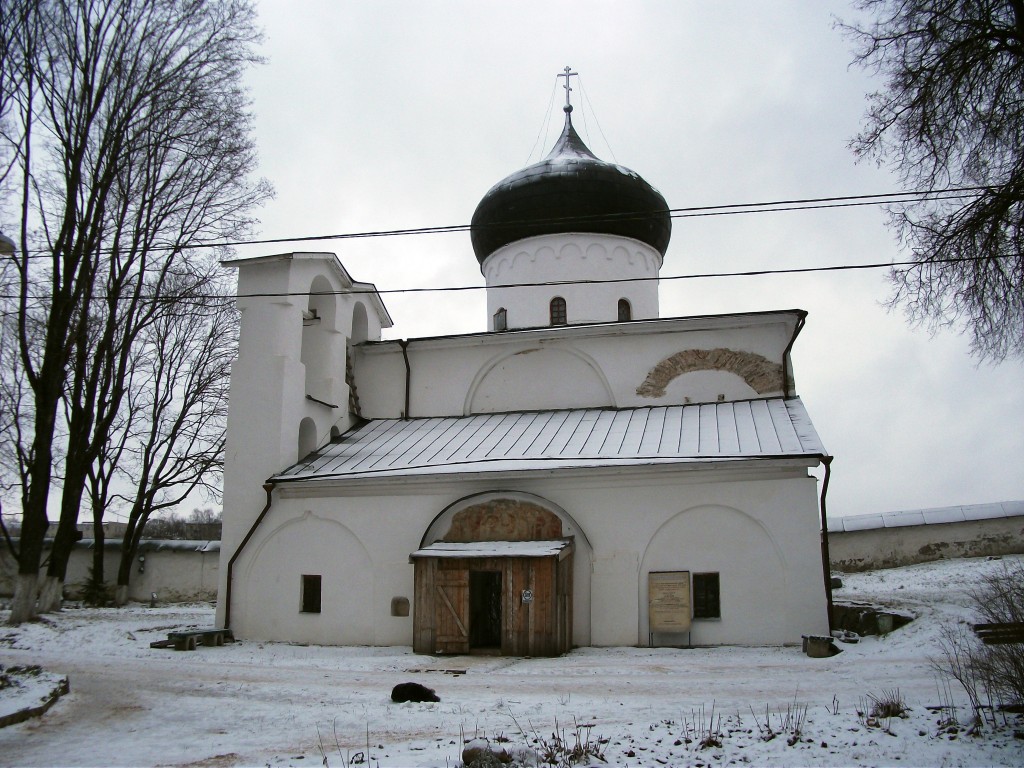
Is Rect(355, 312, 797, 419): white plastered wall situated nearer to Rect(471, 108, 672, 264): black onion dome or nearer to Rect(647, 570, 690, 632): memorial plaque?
Rect(471, 108, 672, 264): black onion dome

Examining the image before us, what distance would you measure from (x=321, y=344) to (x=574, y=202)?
657 centimetres

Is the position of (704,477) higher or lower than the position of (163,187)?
lower

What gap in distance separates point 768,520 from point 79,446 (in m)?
12.4

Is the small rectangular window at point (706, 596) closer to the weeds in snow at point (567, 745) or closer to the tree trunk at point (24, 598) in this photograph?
the weeds in snow at point (567, 745)

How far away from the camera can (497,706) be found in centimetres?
830

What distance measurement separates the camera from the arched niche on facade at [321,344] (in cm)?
1769

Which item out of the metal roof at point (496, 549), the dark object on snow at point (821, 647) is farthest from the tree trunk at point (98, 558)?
the dark object on snow at point (821, 647)

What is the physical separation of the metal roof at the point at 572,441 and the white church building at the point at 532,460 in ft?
0.22

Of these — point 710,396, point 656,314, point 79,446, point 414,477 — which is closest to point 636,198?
point 656,314

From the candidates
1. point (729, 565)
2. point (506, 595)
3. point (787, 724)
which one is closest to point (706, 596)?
point (729, 565)

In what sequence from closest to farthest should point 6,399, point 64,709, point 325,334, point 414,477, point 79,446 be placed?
point 64,709
point 414,477
point 79,446
point 325,334
point 6,399

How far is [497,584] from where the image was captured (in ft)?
50.4

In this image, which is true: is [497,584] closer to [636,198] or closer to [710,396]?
[710,396]

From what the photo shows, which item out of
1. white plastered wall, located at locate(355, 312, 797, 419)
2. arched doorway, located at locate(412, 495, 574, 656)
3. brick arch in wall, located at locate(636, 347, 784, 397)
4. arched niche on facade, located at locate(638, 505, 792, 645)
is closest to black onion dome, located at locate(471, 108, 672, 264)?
white plastered wall, located at locate(355, 312, 797, 419)
